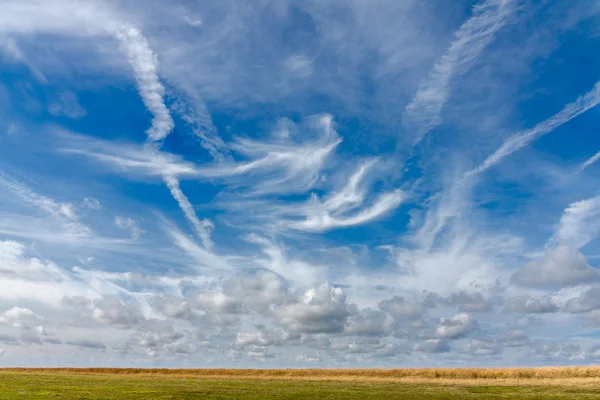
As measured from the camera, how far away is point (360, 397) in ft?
161

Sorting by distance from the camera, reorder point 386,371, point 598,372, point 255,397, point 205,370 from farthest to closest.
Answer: point 205,370, point 386,371, point 598,372, point 255,397

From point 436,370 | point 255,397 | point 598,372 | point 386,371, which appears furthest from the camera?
point 386,371

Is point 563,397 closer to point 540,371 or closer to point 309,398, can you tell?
point 309,398

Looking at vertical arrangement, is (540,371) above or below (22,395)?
above

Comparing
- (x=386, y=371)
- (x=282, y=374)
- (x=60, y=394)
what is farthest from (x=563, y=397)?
(x=282, y=374)

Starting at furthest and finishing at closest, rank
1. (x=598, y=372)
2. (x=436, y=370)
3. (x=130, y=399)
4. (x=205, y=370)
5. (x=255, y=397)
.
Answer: (x=205, y=370), (x=436, y=370), (x=598, y=372), (x=255, y=397), (x=130, y=399)

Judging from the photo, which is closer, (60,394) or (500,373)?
(60,394)

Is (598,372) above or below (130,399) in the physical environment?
above

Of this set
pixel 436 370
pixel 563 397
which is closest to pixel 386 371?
pixel 436 370

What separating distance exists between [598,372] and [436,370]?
110ft

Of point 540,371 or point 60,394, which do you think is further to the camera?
point 540,371

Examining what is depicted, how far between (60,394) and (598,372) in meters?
105

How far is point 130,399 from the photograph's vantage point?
43.4 m

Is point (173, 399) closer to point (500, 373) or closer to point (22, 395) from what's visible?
point (22, 395)
